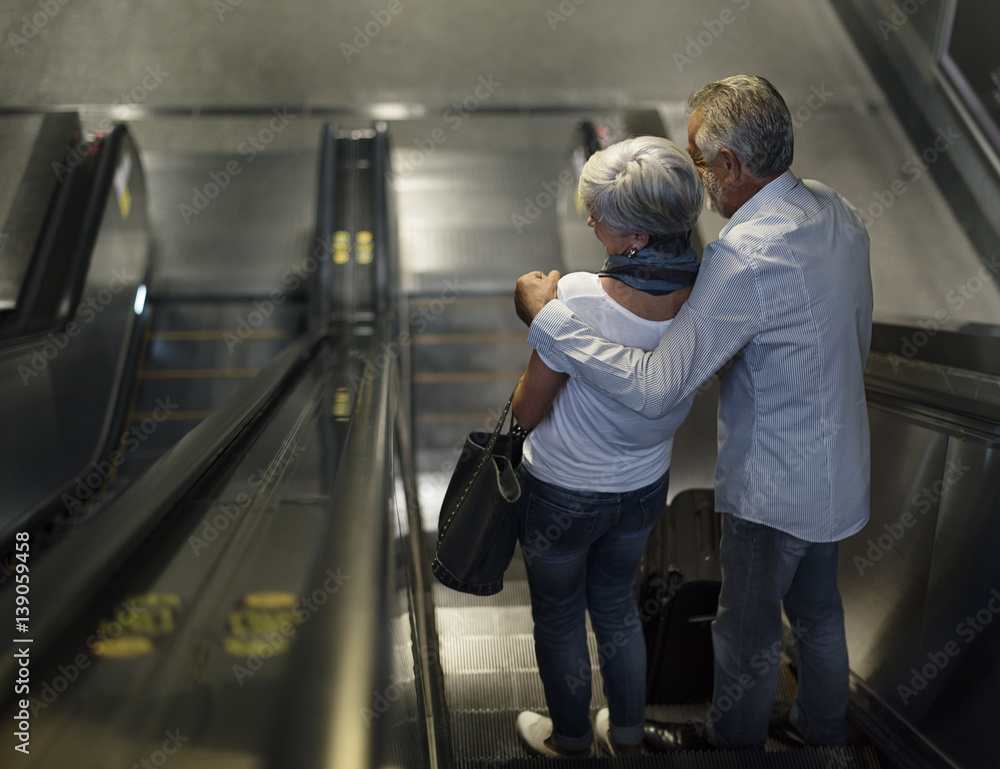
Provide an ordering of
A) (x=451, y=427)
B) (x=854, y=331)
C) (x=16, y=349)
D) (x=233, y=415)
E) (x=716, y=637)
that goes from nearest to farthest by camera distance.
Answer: (x=854, y=331), (x=233, y=415), (x=716, y=637), (x=16, y=349), (x=451, y=427)

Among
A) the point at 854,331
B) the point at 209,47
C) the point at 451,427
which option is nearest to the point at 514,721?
the point at 854,331

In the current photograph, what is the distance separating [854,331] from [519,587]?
197 cm

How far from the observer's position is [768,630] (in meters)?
1.80

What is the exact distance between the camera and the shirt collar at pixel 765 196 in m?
1.53

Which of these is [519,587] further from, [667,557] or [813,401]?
[813,401]

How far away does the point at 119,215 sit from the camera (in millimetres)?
4609

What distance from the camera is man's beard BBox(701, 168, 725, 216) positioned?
158 centimetres
